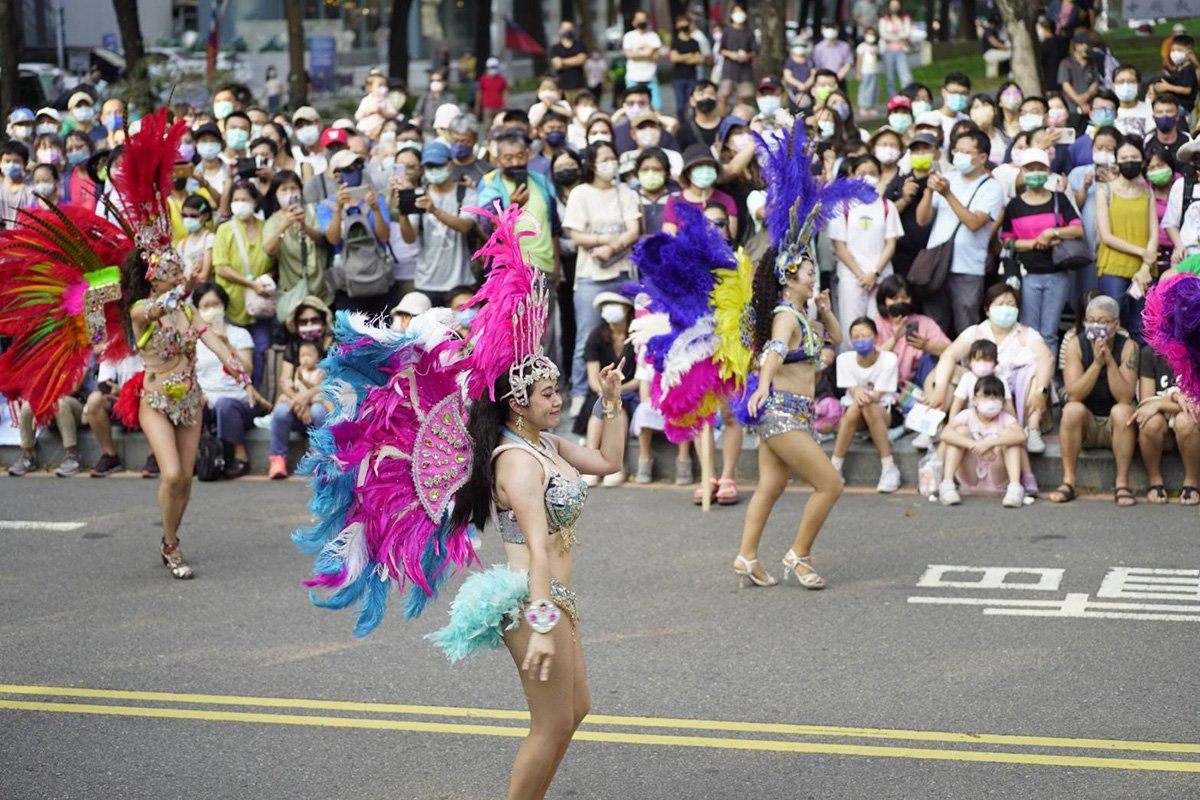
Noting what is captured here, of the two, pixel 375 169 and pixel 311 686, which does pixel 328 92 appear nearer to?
pixel 375 169

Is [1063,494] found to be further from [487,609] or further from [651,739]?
[487,609]

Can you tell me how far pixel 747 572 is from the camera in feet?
28.4

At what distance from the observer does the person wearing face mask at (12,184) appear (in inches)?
559

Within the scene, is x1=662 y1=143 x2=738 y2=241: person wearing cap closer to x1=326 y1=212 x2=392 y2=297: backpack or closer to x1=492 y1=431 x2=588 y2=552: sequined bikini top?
x1=326 y1=212 x2=392 y2=297: backpack

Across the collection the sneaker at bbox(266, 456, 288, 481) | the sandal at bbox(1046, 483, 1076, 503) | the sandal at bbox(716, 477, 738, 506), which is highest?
the sandal at bbox(1046, 483, 1076, 503)

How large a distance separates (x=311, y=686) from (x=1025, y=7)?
586 inches

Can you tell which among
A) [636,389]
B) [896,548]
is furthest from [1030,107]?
[896,548]

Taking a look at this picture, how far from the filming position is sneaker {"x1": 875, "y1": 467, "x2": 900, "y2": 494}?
11.0 metres

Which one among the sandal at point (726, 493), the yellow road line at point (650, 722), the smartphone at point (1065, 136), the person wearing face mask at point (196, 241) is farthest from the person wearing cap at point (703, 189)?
the yellow road line at point (650, 722)

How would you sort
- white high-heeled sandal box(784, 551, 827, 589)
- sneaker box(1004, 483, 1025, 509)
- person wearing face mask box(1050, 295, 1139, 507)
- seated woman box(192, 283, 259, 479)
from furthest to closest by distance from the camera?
1. seated woman box(192, 283, 259, 479)
2. person wearing face mask box(1050, 295, 1139, 507)
3. sneaker box(1004, 483, 1025, 509)
4. white high-heeled sandal box(784, 551, 827, 589)

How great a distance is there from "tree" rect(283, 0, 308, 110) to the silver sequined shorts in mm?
18723

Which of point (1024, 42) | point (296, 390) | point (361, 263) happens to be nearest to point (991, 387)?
point (361, 263)

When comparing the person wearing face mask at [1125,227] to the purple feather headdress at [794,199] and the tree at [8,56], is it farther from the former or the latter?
the tree at [8,56]

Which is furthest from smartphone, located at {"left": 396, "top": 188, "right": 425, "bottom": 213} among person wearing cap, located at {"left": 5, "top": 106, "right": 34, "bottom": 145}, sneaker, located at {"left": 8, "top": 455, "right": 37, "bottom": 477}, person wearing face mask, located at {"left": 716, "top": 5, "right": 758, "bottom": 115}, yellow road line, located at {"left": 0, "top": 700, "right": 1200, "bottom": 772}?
person wearing face mask, located at {"left": 716, "top": 5, "right": 758, "bottom": 115}
